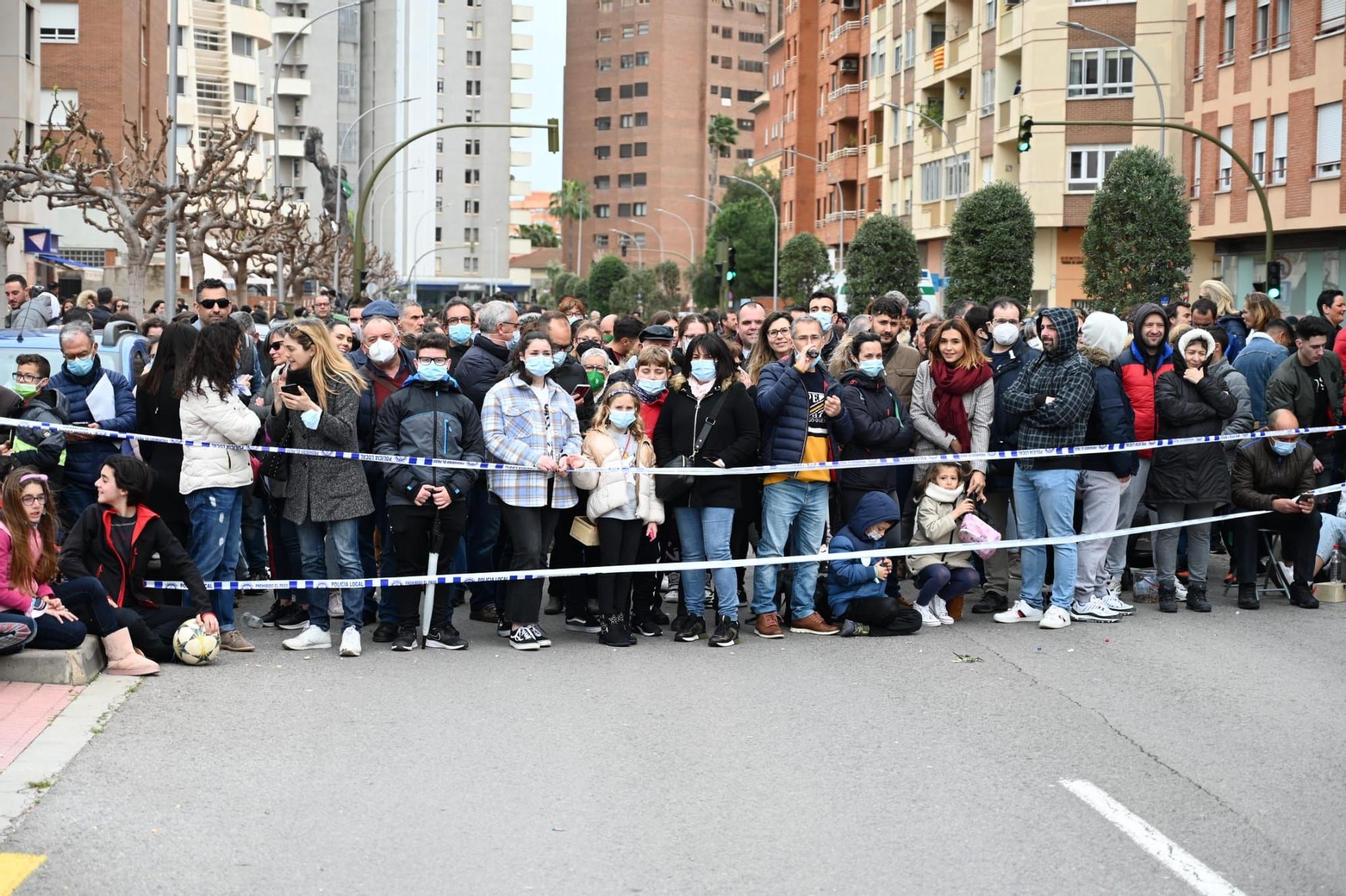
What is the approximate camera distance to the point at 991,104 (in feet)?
185

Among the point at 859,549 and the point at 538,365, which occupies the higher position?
the point at 538,365

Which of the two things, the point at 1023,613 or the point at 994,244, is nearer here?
the point at 1023,613

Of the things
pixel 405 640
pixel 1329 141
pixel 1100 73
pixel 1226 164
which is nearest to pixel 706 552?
pixel 405 640

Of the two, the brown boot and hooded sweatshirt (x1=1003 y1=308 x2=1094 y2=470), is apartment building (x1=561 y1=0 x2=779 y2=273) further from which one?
the brown boot

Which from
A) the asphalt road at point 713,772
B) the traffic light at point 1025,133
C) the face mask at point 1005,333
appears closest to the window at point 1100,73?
the traffic light at point 1025,133

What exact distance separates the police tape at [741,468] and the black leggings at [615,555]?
408mm

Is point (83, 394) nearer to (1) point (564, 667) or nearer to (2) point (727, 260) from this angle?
(1) point (564, 667)

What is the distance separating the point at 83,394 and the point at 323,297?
7823mm

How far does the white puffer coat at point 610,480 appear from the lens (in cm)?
1063

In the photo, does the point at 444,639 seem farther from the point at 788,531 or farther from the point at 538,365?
the point at 788,531

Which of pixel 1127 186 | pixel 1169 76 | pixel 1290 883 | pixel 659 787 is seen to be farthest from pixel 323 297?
pixel 1169 76

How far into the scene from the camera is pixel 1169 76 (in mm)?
51062

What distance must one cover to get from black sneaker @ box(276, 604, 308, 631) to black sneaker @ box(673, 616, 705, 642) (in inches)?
100

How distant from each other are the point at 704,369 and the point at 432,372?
1755 millimetres
